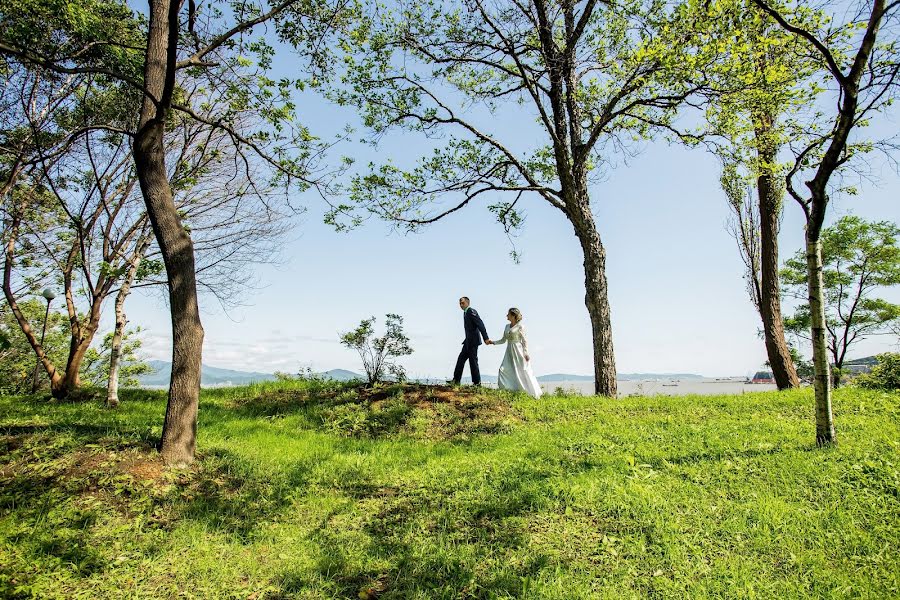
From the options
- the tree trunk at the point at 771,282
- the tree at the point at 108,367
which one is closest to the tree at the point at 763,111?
the tree trunk at the point at 771,282

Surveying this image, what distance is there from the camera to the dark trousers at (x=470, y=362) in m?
13.0

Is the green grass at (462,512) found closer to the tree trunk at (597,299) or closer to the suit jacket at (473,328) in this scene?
the tree trunk at (597,299)

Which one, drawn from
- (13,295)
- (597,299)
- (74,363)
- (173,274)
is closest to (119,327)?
(74,363)

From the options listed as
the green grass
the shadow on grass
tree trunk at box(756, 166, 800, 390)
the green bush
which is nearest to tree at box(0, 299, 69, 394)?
the green grass

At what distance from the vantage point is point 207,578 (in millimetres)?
4387

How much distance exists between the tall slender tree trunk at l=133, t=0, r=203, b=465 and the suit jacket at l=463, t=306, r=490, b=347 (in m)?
7.31

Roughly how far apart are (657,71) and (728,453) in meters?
8.65

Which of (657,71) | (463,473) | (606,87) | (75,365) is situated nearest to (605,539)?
(463,473)

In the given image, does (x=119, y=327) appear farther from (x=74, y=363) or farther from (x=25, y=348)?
(x=25, y=348)

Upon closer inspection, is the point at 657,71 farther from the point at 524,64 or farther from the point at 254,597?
the point at 254,597

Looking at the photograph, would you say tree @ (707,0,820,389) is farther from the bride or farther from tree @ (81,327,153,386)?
tree @ (81,327,153,386)

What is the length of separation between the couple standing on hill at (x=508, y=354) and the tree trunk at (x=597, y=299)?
71.0 inches

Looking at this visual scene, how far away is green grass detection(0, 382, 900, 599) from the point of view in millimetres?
4219

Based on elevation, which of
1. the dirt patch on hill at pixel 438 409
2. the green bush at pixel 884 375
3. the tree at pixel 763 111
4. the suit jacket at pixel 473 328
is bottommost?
the dirt patch on hill at pixel 438 409
